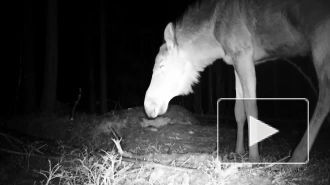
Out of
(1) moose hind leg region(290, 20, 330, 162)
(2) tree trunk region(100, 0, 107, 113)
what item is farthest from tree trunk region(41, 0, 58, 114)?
(1) moose hind leg region(290, 20, 330, 162)

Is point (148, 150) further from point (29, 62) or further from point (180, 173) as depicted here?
point (29, 62)

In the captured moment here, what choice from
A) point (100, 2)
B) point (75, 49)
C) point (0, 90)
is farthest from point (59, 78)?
point (100, 2)

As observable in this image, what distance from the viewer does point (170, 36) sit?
446 centimetres

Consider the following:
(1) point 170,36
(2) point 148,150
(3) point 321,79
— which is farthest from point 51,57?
(3) point 321,79

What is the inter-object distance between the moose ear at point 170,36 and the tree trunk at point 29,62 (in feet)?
20.7

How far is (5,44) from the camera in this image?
12.0m

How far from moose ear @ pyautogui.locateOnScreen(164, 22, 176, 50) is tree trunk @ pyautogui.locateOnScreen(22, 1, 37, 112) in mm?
6308

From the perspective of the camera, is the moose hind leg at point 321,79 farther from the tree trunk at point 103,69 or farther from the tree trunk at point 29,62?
the tree trunk at point 29,62

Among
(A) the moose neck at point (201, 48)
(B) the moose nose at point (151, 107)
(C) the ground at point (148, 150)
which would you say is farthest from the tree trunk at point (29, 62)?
(A) the moose neck at point (201, 48)

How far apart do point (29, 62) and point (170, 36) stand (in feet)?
22.4

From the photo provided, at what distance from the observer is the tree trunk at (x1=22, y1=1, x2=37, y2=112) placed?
916cm

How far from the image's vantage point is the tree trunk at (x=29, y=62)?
916 centimetres

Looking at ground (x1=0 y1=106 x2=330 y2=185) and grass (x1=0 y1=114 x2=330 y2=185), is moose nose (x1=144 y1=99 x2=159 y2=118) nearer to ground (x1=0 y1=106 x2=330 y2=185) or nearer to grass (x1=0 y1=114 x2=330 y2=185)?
ground (x1=0 y1=106 x2=330 y2=185)

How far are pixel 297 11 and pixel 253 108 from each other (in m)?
1.37
